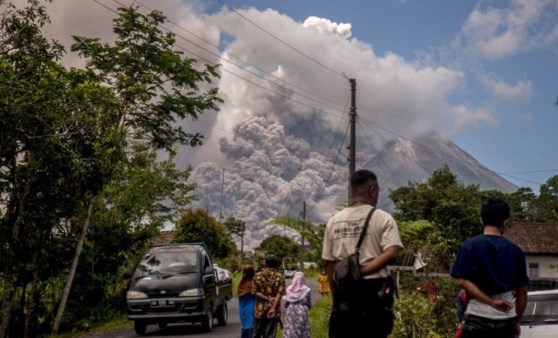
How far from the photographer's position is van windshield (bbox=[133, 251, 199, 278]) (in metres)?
17.2

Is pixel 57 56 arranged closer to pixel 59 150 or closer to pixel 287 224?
pixel 59 150

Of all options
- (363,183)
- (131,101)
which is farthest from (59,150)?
(363,183)

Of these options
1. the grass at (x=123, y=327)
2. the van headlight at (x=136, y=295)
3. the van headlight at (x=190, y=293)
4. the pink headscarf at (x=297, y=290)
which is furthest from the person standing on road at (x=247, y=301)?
the van headlight at (x=136, y=295)

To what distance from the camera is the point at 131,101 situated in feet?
66.4

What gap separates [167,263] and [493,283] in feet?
42.7

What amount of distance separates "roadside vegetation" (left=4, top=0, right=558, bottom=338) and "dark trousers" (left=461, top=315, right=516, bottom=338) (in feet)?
23.0

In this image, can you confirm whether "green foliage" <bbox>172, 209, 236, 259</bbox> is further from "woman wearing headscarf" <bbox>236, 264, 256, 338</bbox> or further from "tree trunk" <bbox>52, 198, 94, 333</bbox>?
"woman wearing headscarf" <bbox>236, 264, 256, 338</bbox>

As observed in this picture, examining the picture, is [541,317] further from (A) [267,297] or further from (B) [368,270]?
(B) [368,270]

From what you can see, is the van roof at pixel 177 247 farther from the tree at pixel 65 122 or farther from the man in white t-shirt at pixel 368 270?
the man in white t-shirt at pixel 368 270

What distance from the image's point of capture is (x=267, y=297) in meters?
11.3

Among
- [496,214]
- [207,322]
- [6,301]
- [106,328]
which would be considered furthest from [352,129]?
[496,214]

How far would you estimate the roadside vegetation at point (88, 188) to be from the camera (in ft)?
44.4

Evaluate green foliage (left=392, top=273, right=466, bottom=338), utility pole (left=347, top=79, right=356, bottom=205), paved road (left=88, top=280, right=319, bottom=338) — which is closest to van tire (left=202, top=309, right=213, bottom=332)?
paved road (left=88, top=280, right=319, bottom=338)

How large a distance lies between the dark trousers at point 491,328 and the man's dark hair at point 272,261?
19.8 feet
